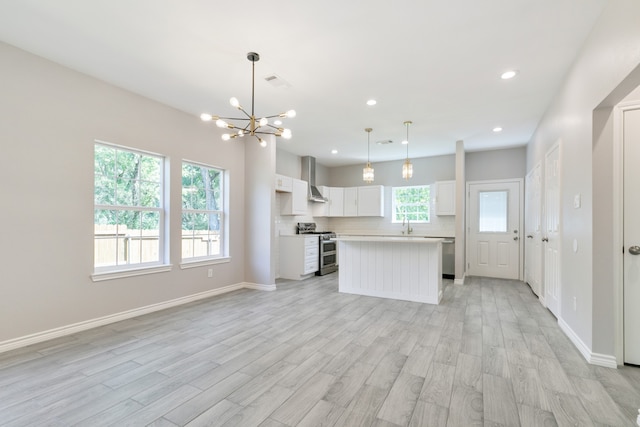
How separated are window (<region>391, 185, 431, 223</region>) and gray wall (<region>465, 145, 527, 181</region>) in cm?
107

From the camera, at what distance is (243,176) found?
553cm

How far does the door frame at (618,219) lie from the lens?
8.05 ft

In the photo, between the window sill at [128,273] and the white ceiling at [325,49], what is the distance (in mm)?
2279

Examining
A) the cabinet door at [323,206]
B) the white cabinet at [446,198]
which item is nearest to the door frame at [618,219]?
the white cabinet at [446,198]

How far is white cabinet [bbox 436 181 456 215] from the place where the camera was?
22.2 feet

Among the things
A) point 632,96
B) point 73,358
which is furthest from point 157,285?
point 632,96

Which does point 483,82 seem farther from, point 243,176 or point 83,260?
point 83,260

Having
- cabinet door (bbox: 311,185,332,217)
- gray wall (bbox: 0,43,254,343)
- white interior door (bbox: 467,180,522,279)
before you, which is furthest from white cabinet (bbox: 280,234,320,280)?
white interior door (bbox: 467,180,522,279)

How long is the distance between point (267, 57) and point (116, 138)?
2.17 m

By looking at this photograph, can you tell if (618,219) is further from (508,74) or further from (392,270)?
(392,270)

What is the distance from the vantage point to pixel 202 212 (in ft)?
16.1

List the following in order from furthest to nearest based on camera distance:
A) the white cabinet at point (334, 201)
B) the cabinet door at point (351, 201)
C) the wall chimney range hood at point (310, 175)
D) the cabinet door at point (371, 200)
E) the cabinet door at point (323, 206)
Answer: the white cabinet at point (334, 201)
the cabinet door at point (351, 201)
the cabinet door at point (323, 206)
the cabinet door at point (371, 200)
the wall chimney range hood at point (310, 175)

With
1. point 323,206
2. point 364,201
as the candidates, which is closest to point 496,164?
point 364,201

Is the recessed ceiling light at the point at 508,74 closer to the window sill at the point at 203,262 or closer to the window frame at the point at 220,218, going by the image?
the window frame at the point at 220,218
